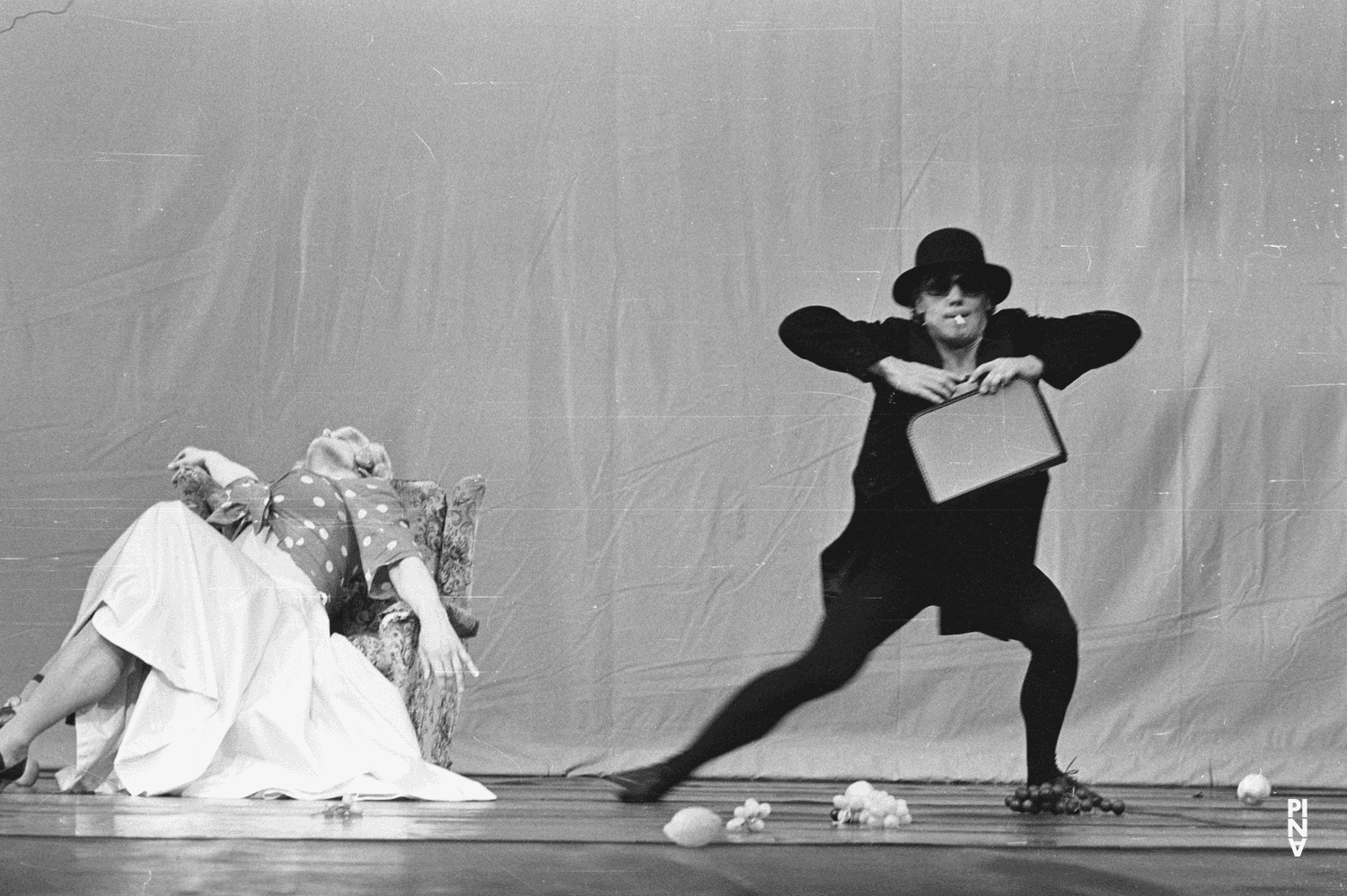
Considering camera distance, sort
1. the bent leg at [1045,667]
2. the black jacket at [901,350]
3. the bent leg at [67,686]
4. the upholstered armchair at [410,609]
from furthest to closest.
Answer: the black jacket at [901,350] < the bent leg at [1045,667] < the upholstered armchair at [410,609] < the bent leg at [67,686]

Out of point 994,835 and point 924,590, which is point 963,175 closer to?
point 924,590

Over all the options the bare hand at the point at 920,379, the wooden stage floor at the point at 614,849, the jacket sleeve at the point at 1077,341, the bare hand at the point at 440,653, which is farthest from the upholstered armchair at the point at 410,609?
the jacket sleeve at the point at 1077,341

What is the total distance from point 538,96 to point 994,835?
6.80 feet

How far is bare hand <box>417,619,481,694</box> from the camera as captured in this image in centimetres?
364

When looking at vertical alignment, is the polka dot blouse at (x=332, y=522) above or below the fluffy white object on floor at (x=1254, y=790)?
above

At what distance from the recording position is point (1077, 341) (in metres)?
3.93

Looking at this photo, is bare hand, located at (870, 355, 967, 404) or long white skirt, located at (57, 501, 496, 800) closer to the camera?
long white skirt, located at (57, 501, 496, 800)

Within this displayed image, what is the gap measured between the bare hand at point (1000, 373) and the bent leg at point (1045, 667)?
440 mm

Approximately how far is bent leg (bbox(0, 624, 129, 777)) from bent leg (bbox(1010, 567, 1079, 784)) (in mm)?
2007

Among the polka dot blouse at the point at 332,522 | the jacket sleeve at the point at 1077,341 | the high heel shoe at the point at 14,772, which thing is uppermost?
the jacket sleeve at the point at 1077,341

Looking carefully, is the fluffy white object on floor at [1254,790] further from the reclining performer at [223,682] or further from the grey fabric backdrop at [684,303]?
the reclining performer at [223,682]

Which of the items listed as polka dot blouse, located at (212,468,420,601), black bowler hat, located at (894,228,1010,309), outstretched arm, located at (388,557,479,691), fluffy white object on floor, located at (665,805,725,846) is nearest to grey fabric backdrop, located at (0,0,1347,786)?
black bowler hat, located at (894,228,1010,309)

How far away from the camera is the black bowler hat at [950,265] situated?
3.91m

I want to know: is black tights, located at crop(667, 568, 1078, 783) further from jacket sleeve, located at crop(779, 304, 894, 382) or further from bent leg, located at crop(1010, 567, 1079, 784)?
jacket sleeve, located at crop(779, 304, 894, 382)
